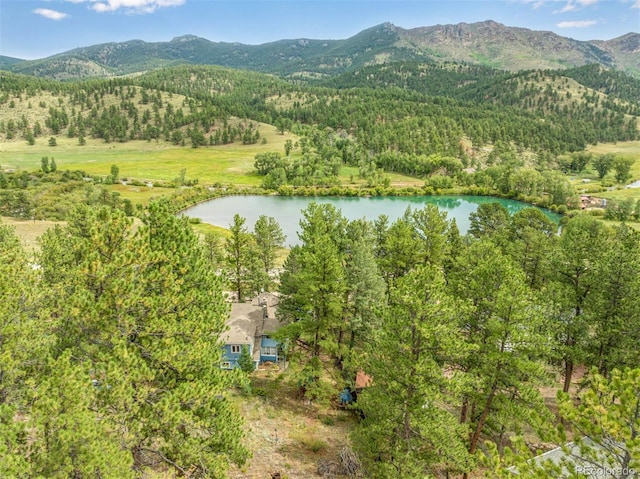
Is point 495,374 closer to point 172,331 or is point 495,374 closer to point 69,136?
point 172,331

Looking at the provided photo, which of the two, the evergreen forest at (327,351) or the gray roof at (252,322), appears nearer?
the evergreen forest at (327,351)

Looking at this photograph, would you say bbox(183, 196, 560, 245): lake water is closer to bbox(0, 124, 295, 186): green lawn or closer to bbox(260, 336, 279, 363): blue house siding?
bbox(0, 124, 295, 186): green lawn

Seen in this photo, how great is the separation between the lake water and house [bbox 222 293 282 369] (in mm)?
42155

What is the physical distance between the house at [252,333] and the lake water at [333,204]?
42.2 meters

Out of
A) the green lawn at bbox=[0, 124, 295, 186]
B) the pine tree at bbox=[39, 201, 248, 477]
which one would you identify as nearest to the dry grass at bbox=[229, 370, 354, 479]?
the pine tree at bbox=[39, 201, 248, 477]

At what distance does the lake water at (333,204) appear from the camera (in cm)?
8645

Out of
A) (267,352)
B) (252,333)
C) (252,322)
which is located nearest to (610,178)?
(252,322)

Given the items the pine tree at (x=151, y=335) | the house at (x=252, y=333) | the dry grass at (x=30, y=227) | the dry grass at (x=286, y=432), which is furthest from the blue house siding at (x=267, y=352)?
the dry grass at (x=30, y=227)

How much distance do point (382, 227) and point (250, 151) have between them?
13202 cm

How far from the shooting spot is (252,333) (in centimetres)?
3094

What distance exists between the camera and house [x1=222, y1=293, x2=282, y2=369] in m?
29.8

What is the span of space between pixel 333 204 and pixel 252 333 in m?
74.6

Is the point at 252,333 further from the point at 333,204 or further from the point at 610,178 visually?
the point at 610,178

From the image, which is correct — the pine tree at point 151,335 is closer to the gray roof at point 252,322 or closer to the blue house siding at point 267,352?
the gray roof at point 252,322
